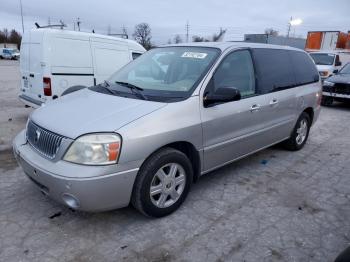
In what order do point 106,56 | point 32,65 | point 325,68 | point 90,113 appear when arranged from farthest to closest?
1. point 325,68
2. point 106,56
3. point 32,65
4. point 90,113

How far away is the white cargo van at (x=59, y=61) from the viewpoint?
6340 mm

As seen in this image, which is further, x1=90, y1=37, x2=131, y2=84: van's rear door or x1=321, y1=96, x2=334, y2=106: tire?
x1=321, y1=96, x2=334, y2=106: tire

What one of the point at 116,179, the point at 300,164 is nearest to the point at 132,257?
the point at 116,179

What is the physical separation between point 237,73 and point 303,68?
2098mm

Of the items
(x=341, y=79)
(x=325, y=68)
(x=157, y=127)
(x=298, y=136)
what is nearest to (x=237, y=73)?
(x=157, y=127)

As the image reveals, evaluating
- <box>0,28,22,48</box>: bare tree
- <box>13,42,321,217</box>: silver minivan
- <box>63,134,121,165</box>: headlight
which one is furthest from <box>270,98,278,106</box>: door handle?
<box>0,28,22,48</box>: bare tree

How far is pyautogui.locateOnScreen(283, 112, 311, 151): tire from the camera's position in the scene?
18.0 ft

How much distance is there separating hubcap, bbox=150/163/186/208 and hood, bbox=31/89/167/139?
636 millimetres

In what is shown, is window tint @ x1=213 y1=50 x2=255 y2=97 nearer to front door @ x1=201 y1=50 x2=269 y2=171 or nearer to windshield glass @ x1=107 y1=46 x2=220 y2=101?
front door @ x1=201 y1=50 x2=269 y2=171

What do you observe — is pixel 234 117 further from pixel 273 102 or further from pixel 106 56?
pixel 106 56

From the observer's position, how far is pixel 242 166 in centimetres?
485

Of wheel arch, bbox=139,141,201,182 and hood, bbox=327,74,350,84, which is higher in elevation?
hood, bbox=327,74,350,84

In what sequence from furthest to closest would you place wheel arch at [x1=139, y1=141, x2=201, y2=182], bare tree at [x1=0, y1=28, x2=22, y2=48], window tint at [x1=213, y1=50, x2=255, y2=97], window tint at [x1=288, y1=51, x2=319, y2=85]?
bare tree at [x1=0, y1=28, x2=22, y2=48], window tint at [x1=288, y1=51, x2=319, y2=85], window tint at [x1=213, y1=50, x2=255, y2=97], wheel arch at [x1=139, y1=141, x2=201, y2=182]

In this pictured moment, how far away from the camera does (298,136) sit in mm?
5629
